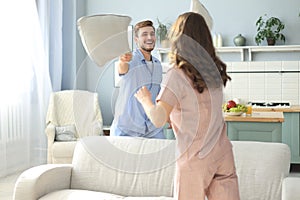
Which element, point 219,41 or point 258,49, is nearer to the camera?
point 258,49

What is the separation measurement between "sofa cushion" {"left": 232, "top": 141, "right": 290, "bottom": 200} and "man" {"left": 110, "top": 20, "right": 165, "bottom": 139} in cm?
62

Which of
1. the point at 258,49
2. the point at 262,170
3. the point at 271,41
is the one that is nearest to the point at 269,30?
the point at 271,41

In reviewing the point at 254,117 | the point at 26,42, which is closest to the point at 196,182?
the point at 254,117

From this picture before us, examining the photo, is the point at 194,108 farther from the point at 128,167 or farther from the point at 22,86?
the point at 22,86

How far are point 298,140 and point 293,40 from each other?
1.29 meters

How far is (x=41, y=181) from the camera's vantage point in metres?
2.89

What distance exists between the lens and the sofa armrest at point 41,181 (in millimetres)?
2816

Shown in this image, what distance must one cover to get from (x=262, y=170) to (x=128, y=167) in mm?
794

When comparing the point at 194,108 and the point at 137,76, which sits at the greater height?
the point at 137,76

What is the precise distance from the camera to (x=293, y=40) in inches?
241

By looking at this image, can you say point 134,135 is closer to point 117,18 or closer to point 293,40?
point 117,18

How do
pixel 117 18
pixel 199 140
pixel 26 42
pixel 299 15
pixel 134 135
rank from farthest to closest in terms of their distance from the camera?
pixel 299 15 → pixel 26 42 → pixel 134 135 → pixel 117 18 → pixel 199 140

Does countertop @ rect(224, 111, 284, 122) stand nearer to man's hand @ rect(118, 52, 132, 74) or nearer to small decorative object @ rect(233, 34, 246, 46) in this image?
small decorative object @ rect(233, 34, 246, 46)

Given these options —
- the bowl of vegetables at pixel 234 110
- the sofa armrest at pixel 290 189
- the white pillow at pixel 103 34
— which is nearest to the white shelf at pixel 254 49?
the bowl of vegetables at pixel 234 110
